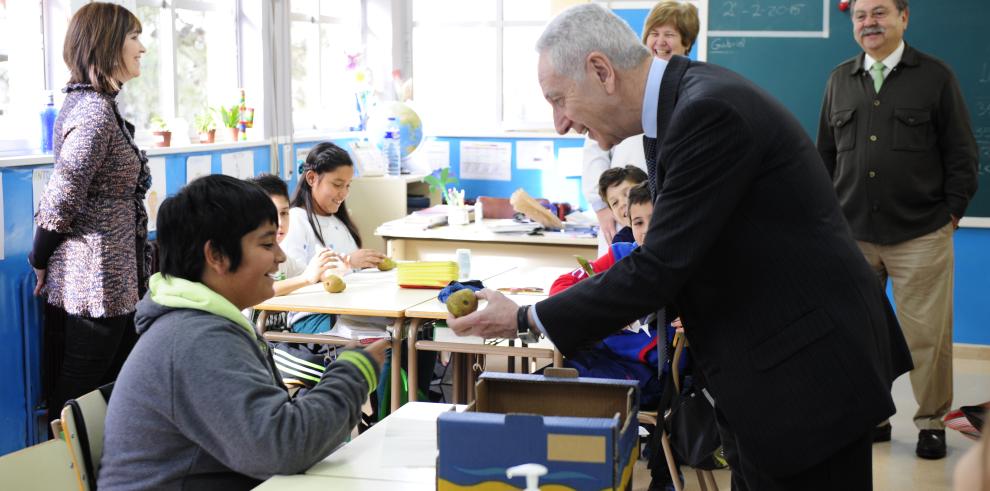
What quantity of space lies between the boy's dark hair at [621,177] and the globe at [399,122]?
283cm

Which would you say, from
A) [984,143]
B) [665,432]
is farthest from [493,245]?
[984,143]

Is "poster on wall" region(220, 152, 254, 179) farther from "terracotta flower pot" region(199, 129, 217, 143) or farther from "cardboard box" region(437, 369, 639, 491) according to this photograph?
"cardboard box" region(437, 369, 639, 491)

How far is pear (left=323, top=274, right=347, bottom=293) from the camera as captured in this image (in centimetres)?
409

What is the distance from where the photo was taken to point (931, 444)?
435cm

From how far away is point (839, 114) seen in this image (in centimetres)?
468

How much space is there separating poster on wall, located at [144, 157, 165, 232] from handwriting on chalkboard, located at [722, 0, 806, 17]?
10.4 ft

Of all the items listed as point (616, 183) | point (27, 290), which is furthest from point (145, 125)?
point (616, 183)

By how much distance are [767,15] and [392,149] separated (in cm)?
252

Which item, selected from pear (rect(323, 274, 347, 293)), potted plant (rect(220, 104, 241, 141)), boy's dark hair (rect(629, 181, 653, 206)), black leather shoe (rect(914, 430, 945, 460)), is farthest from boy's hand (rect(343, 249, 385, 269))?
black leather shoe (rect(914, 430, 945, 460))

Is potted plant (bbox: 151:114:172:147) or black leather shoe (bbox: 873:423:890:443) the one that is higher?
potted plant (bbox: 151:114:172:147)

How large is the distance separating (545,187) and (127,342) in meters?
4.15

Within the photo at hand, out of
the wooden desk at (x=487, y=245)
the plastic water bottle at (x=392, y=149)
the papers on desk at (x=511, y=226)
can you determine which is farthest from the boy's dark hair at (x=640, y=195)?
the plastic water bottle at (x=392, y=149)

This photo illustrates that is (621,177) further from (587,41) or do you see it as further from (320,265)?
(587,41)

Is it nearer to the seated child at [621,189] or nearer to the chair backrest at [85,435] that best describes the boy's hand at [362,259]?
the seated child at [621,189]
